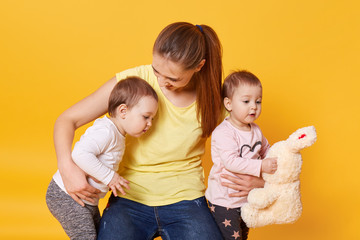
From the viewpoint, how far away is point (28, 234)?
10.1ft

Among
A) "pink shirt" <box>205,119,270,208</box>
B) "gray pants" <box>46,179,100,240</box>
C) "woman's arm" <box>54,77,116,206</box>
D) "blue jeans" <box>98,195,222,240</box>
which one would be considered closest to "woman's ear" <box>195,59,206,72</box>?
"pink shirt" <box>205,119,270,208</box>

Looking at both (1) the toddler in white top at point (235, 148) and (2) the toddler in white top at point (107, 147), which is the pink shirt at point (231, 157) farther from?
(2) the toddler in white top at point (107, 147)

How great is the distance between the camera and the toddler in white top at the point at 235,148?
2150 mm

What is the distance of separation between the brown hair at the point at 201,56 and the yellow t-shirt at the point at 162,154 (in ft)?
0.27

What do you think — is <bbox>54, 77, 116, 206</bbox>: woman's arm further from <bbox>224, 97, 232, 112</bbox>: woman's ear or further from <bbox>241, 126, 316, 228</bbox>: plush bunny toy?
<bbox>241, 126, 316, 228</bbox>: plush bunny toy

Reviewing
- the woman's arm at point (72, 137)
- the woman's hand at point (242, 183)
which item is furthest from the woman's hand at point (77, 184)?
the woman's hand at point (242, 183)

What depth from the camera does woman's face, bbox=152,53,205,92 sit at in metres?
2.13

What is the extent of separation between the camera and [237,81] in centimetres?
225

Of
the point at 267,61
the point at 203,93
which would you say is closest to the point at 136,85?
the point at 203,93

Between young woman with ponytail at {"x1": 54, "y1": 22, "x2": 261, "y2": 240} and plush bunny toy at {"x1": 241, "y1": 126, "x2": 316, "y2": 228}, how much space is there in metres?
0.12

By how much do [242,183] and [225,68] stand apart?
1467 millimetres

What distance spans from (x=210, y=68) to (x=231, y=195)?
2.05 ft

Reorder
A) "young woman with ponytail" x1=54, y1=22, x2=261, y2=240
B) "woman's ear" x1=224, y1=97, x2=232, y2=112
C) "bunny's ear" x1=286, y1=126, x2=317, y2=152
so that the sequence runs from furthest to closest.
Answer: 1. "woman's ear" x1=224, y1=97, x2=232, y2=112
2. "young woman with ponytail" x1=54, y1=22, x2=261, y2=240
3. "bunny's ear" x1=286, y1=126, x2=317, y2=152

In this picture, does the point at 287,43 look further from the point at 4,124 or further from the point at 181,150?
the point at 4,124
